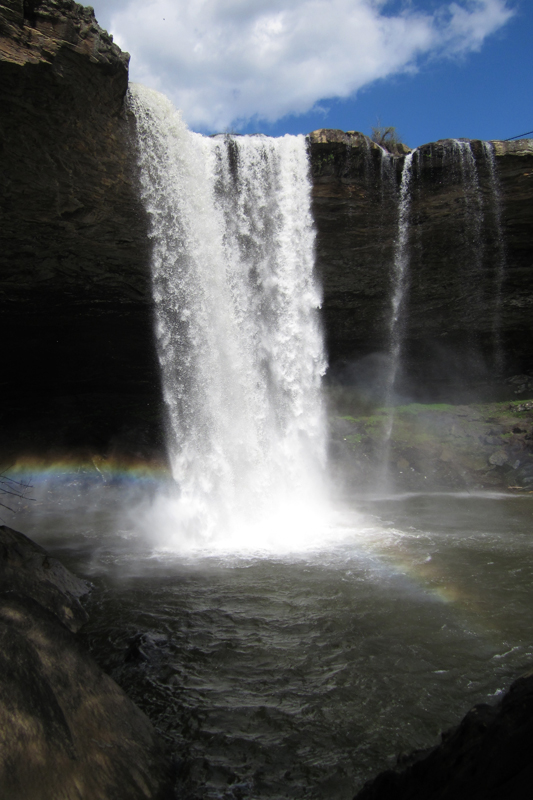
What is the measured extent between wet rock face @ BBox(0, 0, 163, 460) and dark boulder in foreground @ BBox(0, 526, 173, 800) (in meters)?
8.49

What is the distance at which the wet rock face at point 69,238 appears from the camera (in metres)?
8.09

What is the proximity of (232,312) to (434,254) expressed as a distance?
21.1 ft

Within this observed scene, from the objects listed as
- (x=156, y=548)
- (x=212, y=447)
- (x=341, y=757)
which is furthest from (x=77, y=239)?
(x=341, y=757)

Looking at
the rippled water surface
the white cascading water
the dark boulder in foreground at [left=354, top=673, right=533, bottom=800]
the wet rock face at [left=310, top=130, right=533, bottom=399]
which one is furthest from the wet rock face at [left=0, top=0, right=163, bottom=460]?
the dark boulder in foreground at [left=354, top=673, right=533, bottom=800]

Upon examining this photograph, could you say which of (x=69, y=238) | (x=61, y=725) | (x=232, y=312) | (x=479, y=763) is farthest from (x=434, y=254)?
(x=61, y=725)

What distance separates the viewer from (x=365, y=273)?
1465cm

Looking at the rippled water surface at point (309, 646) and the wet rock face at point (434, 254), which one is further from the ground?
the wet rock face at point (434, 254)

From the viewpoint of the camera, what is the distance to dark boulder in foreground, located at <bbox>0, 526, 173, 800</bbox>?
2.12 metres

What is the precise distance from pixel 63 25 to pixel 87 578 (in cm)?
844

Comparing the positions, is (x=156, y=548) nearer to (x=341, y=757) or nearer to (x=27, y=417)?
(x=341, y=757)

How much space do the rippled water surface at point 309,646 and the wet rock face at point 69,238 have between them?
7032 mm

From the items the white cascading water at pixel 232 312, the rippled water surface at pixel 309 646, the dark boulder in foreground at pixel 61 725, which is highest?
the white cascading water at pixel 232 312

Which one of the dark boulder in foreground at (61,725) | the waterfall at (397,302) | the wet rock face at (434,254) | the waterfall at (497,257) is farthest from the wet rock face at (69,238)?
the dark boulder in foreground at (61,725)

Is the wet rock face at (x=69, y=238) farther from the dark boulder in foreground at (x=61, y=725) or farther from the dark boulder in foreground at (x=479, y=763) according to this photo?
the dark boulder in foreground at (x=479, y=763)
